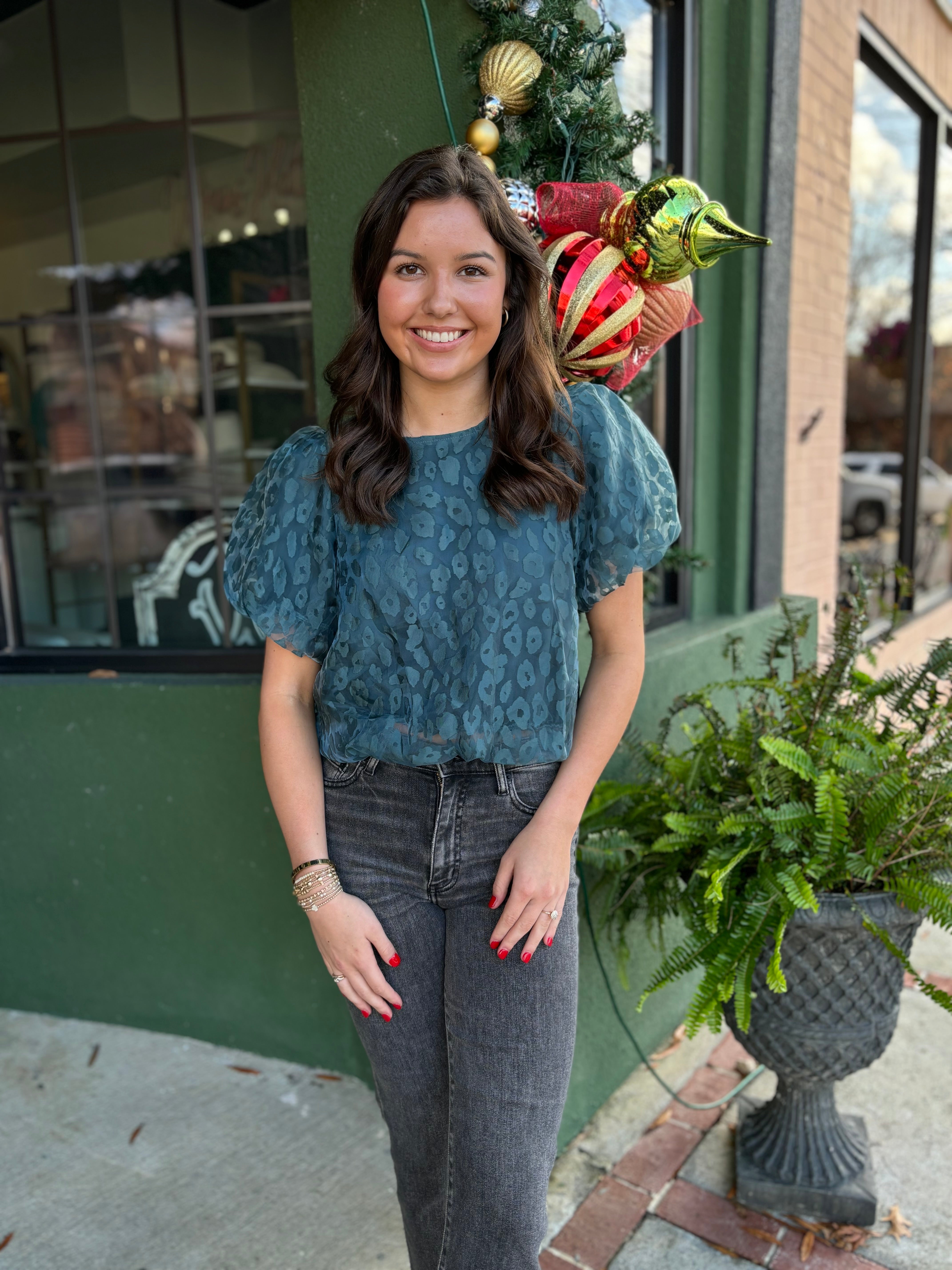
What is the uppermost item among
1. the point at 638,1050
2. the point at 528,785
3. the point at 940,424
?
the point at 940,424

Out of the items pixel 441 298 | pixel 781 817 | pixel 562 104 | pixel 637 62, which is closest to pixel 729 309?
pixel 637 62

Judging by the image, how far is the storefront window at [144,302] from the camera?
117 inches

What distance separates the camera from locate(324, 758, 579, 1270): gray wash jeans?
4.77 ft

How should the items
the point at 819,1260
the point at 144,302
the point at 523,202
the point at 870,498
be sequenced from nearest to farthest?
1. the point at 523,202
2. the point at 819,1260
3. the point at 144,302
4. the point at 870,498

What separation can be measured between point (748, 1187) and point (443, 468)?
5.95 ft

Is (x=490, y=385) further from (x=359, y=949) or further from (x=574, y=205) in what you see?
(x=359, y=949)

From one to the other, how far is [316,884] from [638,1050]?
1.48m

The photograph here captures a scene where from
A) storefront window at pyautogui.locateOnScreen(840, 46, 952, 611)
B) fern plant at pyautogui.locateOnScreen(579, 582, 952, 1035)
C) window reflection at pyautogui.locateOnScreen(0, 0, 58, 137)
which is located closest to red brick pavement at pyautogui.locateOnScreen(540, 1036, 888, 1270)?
fern plant at pyautogui.locateOnScreen(579, 582, 952, 1035)

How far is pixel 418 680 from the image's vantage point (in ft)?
4.79

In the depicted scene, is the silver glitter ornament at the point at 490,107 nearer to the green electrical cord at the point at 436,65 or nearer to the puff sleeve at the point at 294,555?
the green electrical cord at the point at 436,65

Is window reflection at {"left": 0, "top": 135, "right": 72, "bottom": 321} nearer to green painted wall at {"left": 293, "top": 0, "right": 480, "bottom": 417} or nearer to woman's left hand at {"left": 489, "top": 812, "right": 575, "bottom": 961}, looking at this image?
green painted wall at {"left": 293, "top": 0, "right": 480, "bottom": 417}

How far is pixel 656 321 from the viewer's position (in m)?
1.84

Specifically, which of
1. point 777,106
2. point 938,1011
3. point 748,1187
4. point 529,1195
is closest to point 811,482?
point 777,106

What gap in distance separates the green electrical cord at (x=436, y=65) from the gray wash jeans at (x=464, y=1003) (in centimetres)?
135
